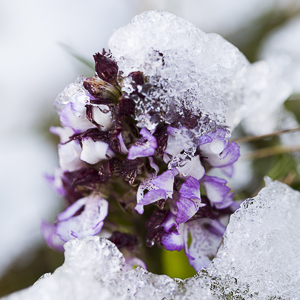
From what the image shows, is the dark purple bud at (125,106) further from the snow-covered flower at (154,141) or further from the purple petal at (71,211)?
the purple petal at (71,211)

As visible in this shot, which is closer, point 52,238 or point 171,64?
point 171,64

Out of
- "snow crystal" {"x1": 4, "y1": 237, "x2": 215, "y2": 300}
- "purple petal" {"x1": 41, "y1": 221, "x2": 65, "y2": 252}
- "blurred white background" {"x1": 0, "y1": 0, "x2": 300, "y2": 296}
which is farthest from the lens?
"blurred white background" {"x1": 0, "y1": 0, "x2": 300, "y2": 296}

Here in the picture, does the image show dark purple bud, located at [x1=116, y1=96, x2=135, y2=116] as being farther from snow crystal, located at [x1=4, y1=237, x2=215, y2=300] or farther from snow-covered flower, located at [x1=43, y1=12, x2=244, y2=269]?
snow crystal, located at [x1=4, y1=237, x2=215, y2=300]

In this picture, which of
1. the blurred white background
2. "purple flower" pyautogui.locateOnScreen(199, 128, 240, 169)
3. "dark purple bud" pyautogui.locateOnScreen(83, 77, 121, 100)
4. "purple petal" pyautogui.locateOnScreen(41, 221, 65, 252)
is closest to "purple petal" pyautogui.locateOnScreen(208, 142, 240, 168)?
"purple flower" pyautogui.locateOnScreen(199, 128, 240, 169)

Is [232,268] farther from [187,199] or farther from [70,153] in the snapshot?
[70,153]

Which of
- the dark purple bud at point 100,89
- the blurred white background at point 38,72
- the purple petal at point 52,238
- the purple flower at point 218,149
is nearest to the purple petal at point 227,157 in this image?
the purple flower at point 218,149

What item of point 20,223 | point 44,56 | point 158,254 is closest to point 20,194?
point 20,223

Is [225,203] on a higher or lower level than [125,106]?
lower

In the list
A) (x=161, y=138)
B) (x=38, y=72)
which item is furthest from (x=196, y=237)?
(x=38, y=72)
